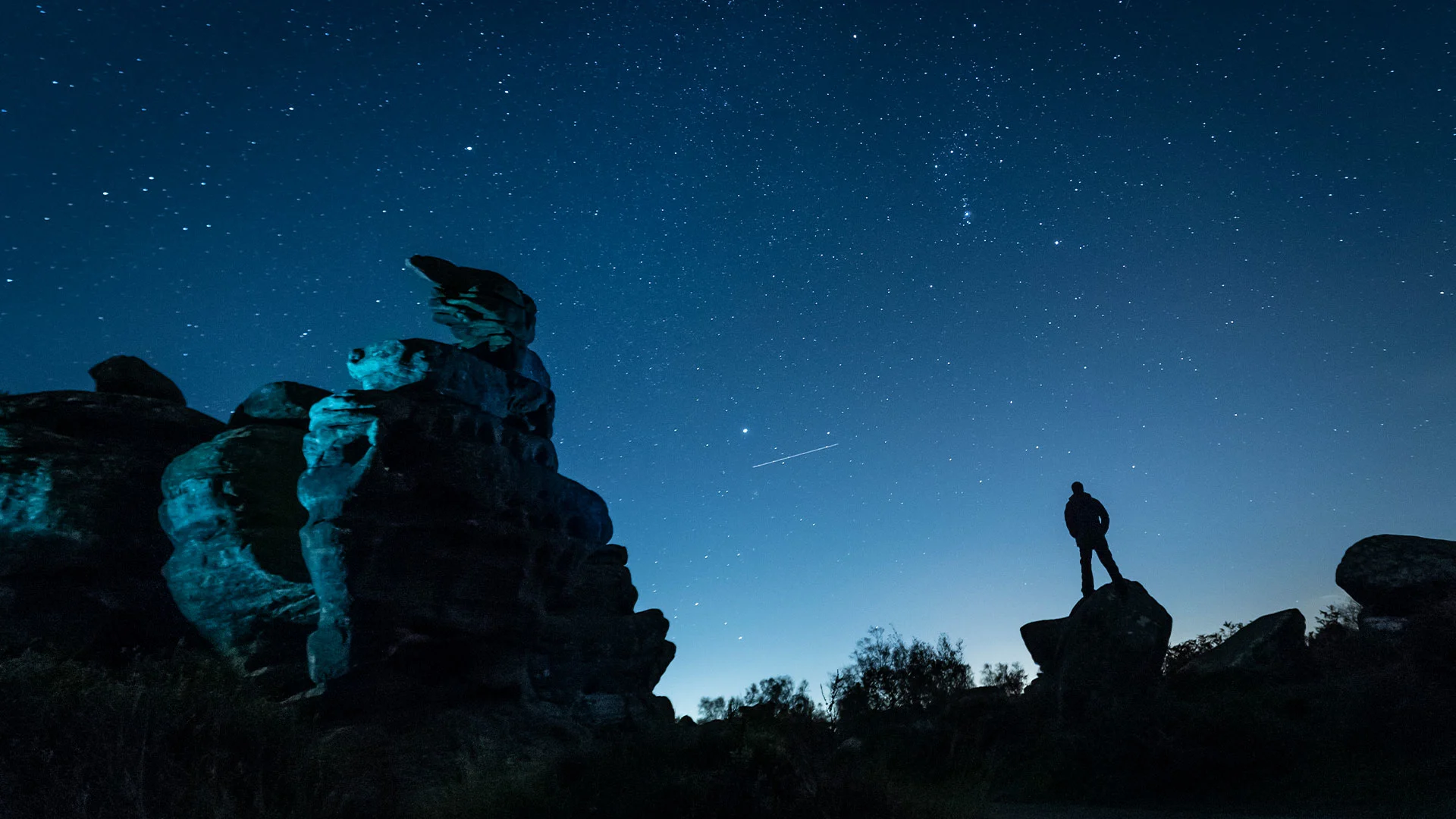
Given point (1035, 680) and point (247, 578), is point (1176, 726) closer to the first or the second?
point (1035, 680)

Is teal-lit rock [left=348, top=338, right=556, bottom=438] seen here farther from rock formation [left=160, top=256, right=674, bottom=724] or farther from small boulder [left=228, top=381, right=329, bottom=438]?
small boulder [left=228, top=381, right=329, bottom=438]

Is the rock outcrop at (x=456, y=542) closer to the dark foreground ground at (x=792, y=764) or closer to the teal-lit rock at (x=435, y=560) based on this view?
the teal-lit rock at (x=435, y=560)

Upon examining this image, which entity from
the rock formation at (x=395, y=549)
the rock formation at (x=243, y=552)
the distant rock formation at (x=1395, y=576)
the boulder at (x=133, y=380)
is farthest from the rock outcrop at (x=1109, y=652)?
the boulder at (x=133, y=380)

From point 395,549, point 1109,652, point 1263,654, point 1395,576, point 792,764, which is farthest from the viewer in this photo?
point 395,549

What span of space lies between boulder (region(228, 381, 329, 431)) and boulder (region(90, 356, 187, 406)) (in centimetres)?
290

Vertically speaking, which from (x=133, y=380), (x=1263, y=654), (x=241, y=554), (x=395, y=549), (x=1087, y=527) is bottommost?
(x=1263, y=654)

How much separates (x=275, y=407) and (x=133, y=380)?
601cm

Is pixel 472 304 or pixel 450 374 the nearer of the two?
pixel 450 374

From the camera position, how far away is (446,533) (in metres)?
20.5

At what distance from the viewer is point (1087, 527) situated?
17.7m

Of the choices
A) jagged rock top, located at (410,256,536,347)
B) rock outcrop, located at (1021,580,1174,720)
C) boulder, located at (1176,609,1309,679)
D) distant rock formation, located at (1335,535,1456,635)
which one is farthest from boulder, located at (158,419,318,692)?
distant rock formation, located at (1335,535,1456,635)

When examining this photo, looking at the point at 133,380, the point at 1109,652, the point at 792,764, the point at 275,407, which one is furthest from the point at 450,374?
the point at 1109,652

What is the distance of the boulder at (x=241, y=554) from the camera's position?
66.5 feet

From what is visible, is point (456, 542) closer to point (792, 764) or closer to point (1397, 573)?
point (792, 764)
